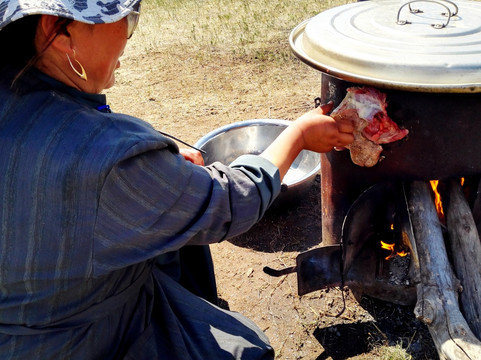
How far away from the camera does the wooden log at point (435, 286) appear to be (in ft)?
5.15

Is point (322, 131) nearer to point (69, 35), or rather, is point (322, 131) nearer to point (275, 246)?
point (69, 35)

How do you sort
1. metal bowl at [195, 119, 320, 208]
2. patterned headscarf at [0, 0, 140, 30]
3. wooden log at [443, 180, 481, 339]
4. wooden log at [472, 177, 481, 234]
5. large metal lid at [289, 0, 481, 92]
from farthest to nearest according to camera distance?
metal bowl at [195, 119, 320, 208]
wooden log at [472, 177, 481, 234]
wooden log at [443, 180, 481, 339]
large metal lid at [289, 0, 481, 92]
patterned headscarf at [0, 0, 140, 30]

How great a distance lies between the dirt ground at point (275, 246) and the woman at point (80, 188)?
1181 millimetres

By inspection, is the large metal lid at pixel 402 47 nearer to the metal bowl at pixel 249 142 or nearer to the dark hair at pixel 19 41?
the dark hair at pixel 19 41

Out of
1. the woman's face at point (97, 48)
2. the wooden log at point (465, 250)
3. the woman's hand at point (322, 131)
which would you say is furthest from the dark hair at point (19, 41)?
the wooden log at point (465, 250)

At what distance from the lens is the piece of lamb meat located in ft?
6.07

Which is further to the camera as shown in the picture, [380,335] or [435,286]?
[380,335]

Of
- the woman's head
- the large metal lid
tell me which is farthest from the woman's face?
the large metal lid

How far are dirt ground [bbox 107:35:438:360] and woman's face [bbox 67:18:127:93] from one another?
169 cm

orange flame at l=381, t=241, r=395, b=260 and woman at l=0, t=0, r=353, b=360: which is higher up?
woman at l=0, t=0, r=353, b=360

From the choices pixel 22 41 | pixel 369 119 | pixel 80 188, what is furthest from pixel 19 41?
pixel 369 119

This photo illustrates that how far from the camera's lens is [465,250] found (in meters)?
1.97

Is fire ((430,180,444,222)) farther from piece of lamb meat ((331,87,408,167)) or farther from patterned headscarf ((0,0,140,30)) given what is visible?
patterned headscarf ((0,0,140,30))

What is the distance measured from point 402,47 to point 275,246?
5.55 feet
